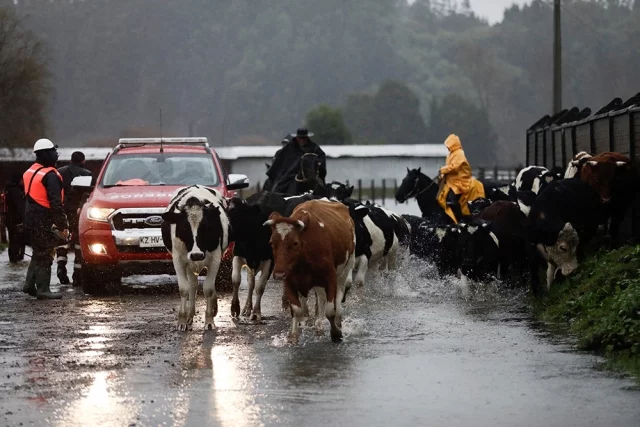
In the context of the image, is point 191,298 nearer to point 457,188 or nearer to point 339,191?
point 339,191

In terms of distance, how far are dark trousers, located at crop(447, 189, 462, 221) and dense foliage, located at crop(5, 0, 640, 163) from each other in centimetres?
10150

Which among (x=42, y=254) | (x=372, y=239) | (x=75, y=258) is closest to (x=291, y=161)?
(x=75, y=258)

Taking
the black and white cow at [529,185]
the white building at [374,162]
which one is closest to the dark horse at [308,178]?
the black and white cow at [529,185]

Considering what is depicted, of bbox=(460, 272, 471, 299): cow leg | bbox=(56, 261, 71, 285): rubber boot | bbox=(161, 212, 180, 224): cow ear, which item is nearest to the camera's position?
bbox=(161, 212, 180, 224): cow ear

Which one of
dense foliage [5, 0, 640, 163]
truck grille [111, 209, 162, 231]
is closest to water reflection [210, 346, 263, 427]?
truck grille [111, 209, 162, 231]

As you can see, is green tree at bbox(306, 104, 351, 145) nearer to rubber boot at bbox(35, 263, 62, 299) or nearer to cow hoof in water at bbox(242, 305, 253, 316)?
rubber boot at bbox(35, 263, 62, 299)

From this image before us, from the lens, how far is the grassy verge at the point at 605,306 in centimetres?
1149

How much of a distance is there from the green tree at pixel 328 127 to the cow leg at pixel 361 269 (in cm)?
8488

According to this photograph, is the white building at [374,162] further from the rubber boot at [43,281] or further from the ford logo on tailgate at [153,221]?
the rubber boot at [43,281]

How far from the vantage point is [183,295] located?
14.1m

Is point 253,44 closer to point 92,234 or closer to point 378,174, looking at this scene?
point 378,174

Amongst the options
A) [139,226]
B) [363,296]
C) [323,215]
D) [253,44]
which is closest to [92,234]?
[139,226]

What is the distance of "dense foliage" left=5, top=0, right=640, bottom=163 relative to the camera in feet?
443

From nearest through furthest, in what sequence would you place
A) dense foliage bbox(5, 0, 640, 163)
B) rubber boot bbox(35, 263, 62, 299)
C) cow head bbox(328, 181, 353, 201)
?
1. rubber boot bbox(35, 263, 62, 299)
2. cow head bbox(328, 181, 353, 201)
3. dense foliage bbox(5, 0, 640, 163)
